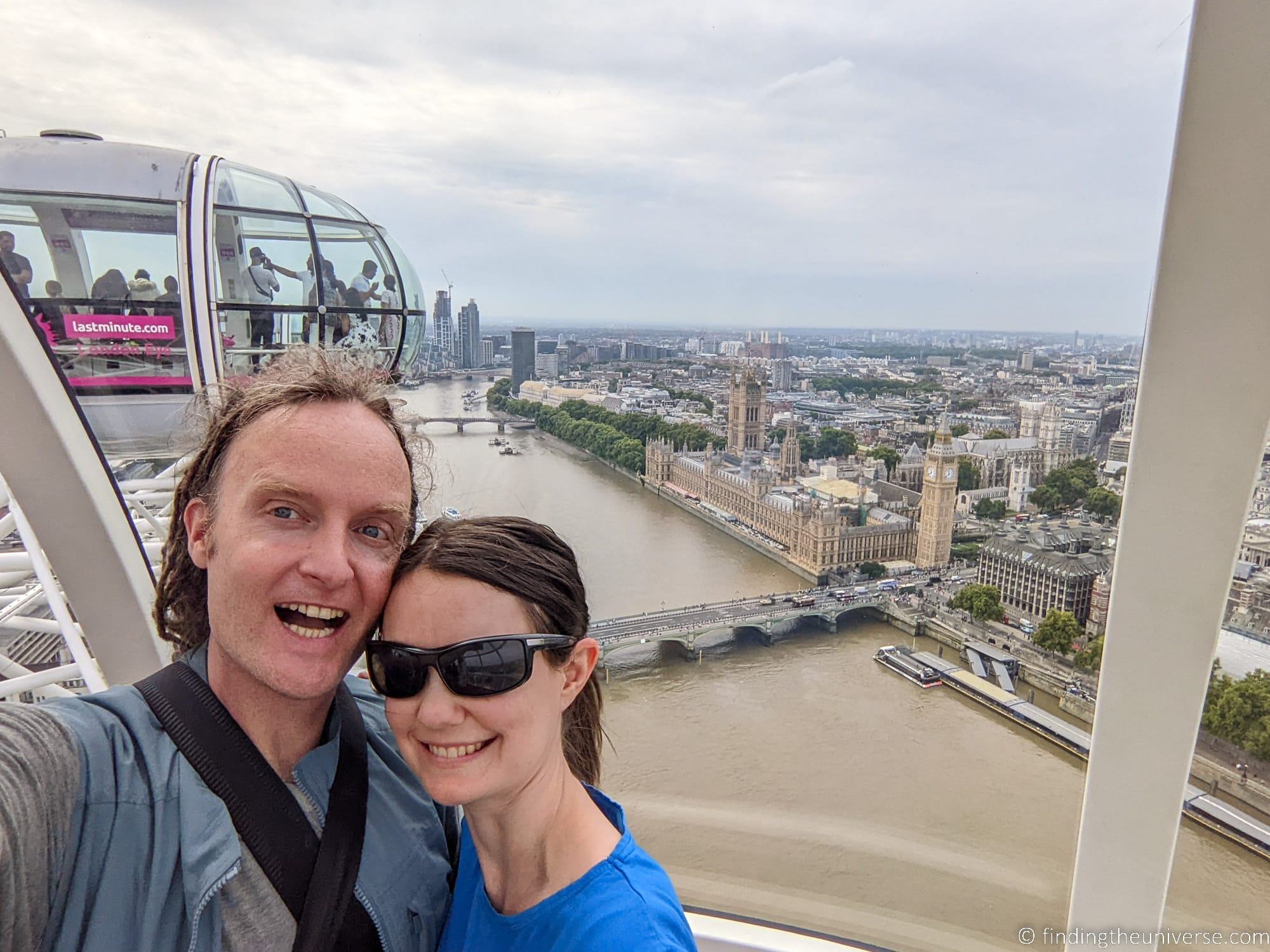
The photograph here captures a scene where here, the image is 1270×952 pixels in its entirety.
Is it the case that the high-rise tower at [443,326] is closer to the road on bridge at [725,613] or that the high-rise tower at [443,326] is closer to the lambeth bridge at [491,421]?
the lambeth bridge at [491,421]

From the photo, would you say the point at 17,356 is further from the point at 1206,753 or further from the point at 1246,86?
the point at 1206,753

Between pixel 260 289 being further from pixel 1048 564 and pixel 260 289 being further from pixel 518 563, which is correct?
pixel 1048 564

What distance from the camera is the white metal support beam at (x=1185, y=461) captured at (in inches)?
42.1

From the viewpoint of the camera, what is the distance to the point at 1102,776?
5.06 feet

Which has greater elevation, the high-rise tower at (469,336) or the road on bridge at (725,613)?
the high-rise tower at (469,336)

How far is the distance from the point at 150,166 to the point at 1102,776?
2.57m

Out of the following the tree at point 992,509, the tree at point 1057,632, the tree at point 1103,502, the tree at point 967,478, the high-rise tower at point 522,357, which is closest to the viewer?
the tree at point 1103,502

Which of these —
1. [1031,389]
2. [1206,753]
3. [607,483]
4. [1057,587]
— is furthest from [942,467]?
[607,483]

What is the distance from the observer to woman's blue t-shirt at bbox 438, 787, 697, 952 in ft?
1.91

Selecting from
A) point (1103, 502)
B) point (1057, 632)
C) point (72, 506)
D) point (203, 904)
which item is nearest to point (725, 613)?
point (1057, 632)

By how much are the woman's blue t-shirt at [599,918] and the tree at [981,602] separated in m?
1.94

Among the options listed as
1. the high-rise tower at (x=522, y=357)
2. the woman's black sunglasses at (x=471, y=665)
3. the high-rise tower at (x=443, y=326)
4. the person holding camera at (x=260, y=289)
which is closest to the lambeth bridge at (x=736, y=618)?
the high-rise tower at (x=522, y=357)

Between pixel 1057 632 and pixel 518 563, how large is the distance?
76.3 inches

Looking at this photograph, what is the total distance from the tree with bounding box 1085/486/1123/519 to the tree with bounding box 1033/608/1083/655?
37 cm
